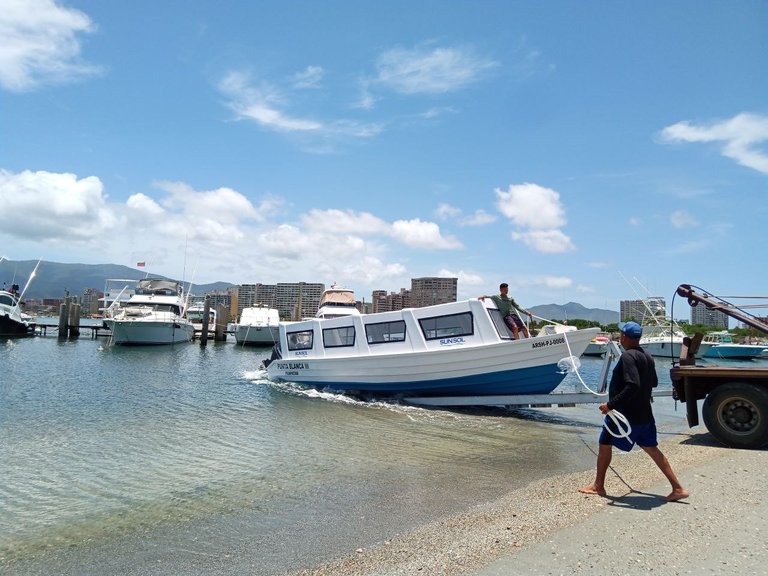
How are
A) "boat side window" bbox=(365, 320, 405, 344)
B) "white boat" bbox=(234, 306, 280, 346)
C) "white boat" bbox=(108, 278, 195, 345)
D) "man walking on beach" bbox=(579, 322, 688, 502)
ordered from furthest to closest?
"white boat" bbox=(234, 306, 280, 346)
"white boat" bbox=(108, 278, 195, 345)
"boat side window" bbox=(365, 320, 405, 344)
"man walking on beach" bbox=(579, 322, 688, 502)

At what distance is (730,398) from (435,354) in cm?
839

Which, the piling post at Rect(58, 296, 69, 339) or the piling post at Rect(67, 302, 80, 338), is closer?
the piling post at Rect(58, 296, 69, 339)

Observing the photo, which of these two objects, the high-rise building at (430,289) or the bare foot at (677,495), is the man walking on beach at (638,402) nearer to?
the bare foot at (677,495)

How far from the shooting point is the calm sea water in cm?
671

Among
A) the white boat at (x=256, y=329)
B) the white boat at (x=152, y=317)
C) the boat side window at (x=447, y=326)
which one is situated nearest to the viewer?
the boat side window at (x=447, y=326)

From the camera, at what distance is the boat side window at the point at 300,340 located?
848 inches

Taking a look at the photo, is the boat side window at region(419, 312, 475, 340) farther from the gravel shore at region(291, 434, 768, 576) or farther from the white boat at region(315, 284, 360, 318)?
the white boat at region(315, 284, 360, 318)

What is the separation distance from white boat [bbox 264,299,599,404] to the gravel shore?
7401 millimetres

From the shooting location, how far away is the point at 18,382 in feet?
73.7

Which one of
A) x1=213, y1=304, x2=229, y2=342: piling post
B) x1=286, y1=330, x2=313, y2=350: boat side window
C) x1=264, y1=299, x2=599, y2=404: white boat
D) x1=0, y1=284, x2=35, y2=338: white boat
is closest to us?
x1=264, y1=299, x2=599, y2=404: white boat

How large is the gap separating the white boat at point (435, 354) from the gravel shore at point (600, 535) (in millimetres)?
7401

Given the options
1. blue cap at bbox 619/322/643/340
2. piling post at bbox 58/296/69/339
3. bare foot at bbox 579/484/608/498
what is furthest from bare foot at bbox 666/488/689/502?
piling post at bbox 58/296/69/339

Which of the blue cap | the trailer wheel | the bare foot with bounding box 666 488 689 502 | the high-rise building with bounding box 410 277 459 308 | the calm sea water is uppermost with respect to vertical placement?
the high-rise building with bounding box 410 277 459 308

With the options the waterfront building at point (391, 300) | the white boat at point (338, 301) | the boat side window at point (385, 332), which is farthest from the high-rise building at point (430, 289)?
the boat side window at point (385, 332)
